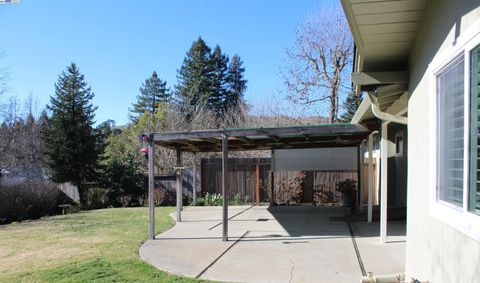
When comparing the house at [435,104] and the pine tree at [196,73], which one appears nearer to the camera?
the house at [435,104]

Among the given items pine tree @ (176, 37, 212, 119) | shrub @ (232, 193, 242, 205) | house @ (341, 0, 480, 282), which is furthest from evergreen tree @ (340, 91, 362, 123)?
house @ (341, 0, 480, 282)

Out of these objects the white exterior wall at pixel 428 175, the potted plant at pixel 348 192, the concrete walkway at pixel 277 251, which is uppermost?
the white exterior wall at pixel 428 175

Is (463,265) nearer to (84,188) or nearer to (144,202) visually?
(144,202)

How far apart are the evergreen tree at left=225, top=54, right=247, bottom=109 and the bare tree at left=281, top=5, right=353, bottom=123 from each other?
15.8 meters

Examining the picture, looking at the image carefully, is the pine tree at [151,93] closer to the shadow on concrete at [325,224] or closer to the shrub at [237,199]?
the shrub at [237,199]

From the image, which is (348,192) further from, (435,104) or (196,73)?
(196,73)

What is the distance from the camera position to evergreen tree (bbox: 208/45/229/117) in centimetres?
3769

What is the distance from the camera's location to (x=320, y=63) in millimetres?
23406

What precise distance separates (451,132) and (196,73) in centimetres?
3733

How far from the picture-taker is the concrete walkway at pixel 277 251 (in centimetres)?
623

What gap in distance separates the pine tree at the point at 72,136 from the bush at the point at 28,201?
1.98 m

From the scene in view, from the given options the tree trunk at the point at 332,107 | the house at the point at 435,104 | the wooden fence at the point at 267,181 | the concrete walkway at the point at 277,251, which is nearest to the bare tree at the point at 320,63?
the tree trunk at the point at 332,107

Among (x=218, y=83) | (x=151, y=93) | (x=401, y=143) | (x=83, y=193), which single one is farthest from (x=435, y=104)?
(x=151, y=93)

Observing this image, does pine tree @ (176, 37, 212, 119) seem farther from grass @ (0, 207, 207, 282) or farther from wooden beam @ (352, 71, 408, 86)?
wooden beam @ (352, 71, 408, 86)
